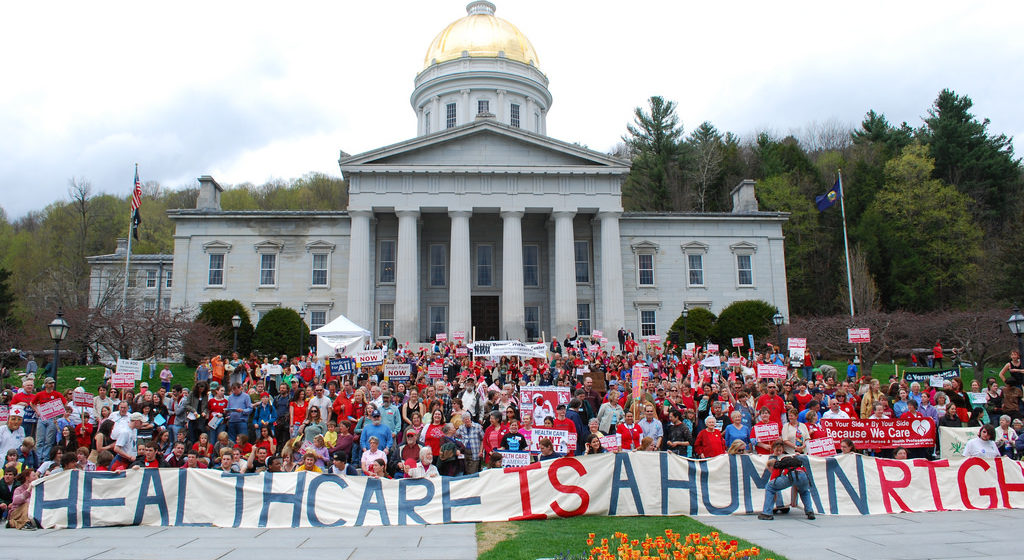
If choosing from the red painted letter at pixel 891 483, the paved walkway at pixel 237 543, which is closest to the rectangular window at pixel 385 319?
the paved walkway at pixel 237 543

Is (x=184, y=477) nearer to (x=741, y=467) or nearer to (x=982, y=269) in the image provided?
(x=741, y=467)

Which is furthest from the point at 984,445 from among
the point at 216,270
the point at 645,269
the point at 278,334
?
the point at 216,270

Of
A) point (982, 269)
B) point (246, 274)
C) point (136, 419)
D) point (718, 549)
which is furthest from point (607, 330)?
point (718, 549)

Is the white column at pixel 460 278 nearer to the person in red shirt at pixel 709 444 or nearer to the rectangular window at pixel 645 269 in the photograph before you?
the rectangular window at pixel 645 269

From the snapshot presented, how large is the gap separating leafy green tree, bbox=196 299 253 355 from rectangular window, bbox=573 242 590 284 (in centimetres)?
1921

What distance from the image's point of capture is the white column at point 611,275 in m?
37.0

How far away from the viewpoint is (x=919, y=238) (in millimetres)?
46094

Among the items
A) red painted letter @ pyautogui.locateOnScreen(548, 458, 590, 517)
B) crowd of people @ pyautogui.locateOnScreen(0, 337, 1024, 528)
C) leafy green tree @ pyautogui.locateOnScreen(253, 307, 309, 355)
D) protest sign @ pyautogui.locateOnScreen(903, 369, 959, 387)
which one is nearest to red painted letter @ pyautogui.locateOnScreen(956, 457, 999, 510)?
crowd of people @ pyautogui.locateOnScreen(0, 337, 1024, 528)

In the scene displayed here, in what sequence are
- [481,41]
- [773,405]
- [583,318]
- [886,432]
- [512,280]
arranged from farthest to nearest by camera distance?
[481,41] < [583,318] < [512,280] < [773,405] < [886,432]

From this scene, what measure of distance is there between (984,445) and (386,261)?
33.3 metres

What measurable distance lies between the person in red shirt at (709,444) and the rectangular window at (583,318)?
94.7 feet

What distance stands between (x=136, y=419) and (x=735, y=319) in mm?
31943

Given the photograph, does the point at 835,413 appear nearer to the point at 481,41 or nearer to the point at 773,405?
the point at 773,405

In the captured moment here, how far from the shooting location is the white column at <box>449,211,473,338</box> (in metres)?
36.2
